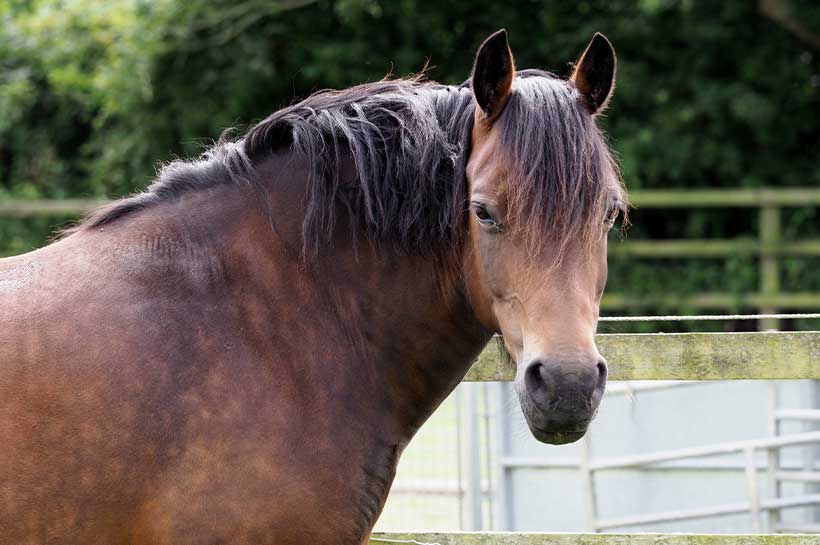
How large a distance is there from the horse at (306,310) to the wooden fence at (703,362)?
0.85 m

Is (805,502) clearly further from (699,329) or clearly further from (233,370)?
(699,329)

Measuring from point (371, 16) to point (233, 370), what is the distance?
35.3 feet

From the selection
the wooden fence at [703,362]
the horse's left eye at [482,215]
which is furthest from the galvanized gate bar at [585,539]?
the horse's left eye at [482,215]

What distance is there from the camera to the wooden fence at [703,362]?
12.0ft

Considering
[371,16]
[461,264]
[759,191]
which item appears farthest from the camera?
[371,16]

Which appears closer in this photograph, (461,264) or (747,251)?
(461,264)

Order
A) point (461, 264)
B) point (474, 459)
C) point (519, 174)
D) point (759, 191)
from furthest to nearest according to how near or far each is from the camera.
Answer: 1. point (759, 191)
2. point (474, 459)
3. point (461, 264)
4. point (519, 174)

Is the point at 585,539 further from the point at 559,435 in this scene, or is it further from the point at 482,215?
the point at 482,215

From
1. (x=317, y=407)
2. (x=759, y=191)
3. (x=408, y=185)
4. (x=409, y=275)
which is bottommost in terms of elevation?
A: (x=759, y=191)

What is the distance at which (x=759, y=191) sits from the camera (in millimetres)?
11539

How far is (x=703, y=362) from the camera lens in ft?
12.1

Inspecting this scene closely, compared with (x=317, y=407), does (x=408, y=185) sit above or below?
above

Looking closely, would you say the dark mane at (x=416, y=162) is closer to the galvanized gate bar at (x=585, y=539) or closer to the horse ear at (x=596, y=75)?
the horse ear at (x=596, y=75)

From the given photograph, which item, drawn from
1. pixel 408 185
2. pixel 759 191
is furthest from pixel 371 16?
pixel 408 185
